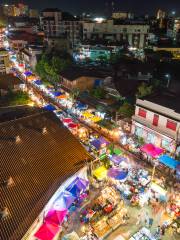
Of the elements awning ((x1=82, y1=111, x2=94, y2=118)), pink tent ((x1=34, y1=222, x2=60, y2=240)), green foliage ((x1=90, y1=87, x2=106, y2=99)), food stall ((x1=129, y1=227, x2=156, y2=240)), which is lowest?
food stall ((x1=129, y1=227, x2=156, y2=240))

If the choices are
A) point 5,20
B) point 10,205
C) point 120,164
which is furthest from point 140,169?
point 5,20

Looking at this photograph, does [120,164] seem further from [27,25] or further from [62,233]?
[27,25]

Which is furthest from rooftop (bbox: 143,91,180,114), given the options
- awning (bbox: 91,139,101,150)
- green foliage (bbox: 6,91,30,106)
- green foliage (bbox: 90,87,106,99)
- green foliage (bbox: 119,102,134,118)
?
green foliage (bbox: 6,91,30,106)

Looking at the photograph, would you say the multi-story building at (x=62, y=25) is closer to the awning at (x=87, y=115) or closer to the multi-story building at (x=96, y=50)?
the multi-story building at (x=96, y=50)

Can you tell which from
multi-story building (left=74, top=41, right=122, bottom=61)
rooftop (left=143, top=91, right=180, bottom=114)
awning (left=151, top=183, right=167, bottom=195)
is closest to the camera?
awning (left=151, top=183, right=167, bottom=195)

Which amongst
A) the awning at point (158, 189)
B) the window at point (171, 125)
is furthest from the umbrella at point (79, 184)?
the window at point (171, 125)

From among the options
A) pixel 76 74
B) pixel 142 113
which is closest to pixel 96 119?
pixel 142 113

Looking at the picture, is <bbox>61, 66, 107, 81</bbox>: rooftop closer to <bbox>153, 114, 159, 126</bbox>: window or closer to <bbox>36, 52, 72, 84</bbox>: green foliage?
<bbox>36, 52, 72, 84</bbox>: green foliage
